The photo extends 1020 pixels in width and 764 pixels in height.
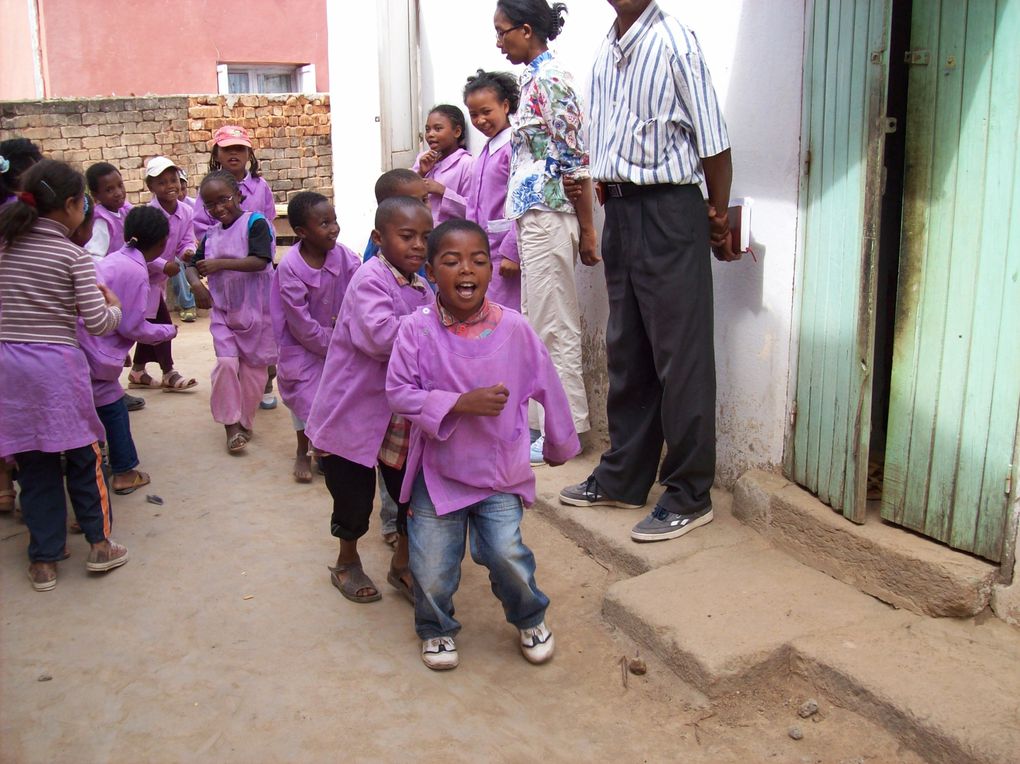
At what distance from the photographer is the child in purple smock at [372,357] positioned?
3.21m

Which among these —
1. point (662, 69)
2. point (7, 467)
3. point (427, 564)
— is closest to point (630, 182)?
point (662, 69)

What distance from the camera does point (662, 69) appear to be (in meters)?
3.41

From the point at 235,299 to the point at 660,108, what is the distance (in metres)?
2.88

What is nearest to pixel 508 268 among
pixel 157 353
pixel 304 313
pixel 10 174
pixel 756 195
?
pixel 304 313

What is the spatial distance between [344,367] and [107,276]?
194 cm

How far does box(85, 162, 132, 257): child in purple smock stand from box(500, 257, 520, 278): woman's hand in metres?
2.59

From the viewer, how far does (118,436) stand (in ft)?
15.3


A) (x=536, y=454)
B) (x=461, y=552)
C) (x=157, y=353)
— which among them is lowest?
(x=536, y=454)

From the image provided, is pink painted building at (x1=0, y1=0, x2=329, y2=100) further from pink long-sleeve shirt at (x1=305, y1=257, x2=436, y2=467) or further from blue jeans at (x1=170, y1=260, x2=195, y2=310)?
pink long-sleeve shirt at (x1=305, y1=257, x2=436, y2=467)

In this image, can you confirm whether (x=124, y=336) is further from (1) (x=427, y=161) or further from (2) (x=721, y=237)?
(2) (x=721, y=237)

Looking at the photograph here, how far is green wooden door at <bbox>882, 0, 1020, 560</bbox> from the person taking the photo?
9.06 feet

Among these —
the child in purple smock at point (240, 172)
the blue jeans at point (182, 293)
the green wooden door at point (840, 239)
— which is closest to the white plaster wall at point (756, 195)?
the green wooden door at point (840, 239)

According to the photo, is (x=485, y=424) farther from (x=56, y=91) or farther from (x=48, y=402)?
(x=56, y=91)

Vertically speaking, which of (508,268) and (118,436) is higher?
(508,268)
